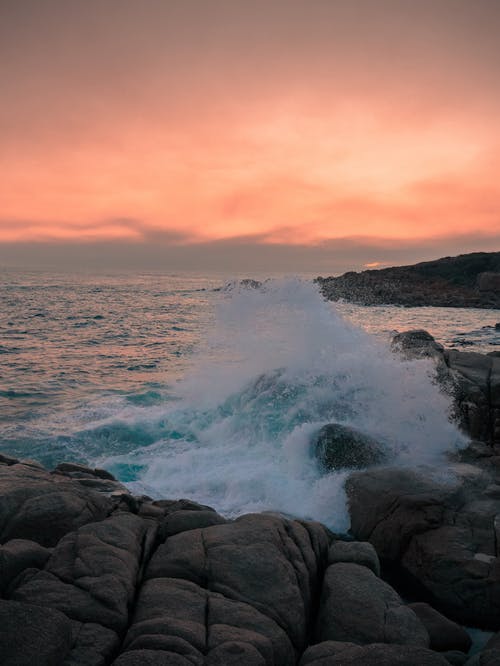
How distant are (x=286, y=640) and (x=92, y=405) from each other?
12467 millimetres

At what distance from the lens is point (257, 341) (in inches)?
658

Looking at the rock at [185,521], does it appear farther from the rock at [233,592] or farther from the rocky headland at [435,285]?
the rocky headland at [435,285]

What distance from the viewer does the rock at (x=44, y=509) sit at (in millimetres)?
5562

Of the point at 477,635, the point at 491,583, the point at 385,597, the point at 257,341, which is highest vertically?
the point at 257,341

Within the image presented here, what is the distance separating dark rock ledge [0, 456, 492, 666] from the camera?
3.77m

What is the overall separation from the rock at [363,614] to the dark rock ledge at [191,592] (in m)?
0.01

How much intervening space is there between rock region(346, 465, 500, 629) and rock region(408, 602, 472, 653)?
0.72 metres

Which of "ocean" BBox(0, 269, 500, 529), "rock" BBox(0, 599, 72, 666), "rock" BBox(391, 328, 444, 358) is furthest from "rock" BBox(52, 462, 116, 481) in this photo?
"rock" BBox(391, 328, 444, 358)

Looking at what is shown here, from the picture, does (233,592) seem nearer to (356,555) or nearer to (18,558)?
(356,555)

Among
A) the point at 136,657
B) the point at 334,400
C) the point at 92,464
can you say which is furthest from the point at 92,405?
the point at 136,657

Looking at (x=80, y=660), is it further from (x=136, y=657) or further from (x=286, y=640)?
(x=286, y=640)

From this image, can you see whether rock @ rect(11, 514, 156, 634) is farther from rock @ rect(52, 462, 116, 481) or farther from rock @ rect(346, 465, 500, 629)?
rock @ rect(346, 465, 500, 629)

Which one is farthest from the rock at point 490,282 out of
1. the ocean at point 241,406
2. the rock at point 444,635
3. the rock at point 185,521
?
the rock at point 185,521

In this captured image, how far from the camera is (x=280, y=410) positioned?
13.0 metres
